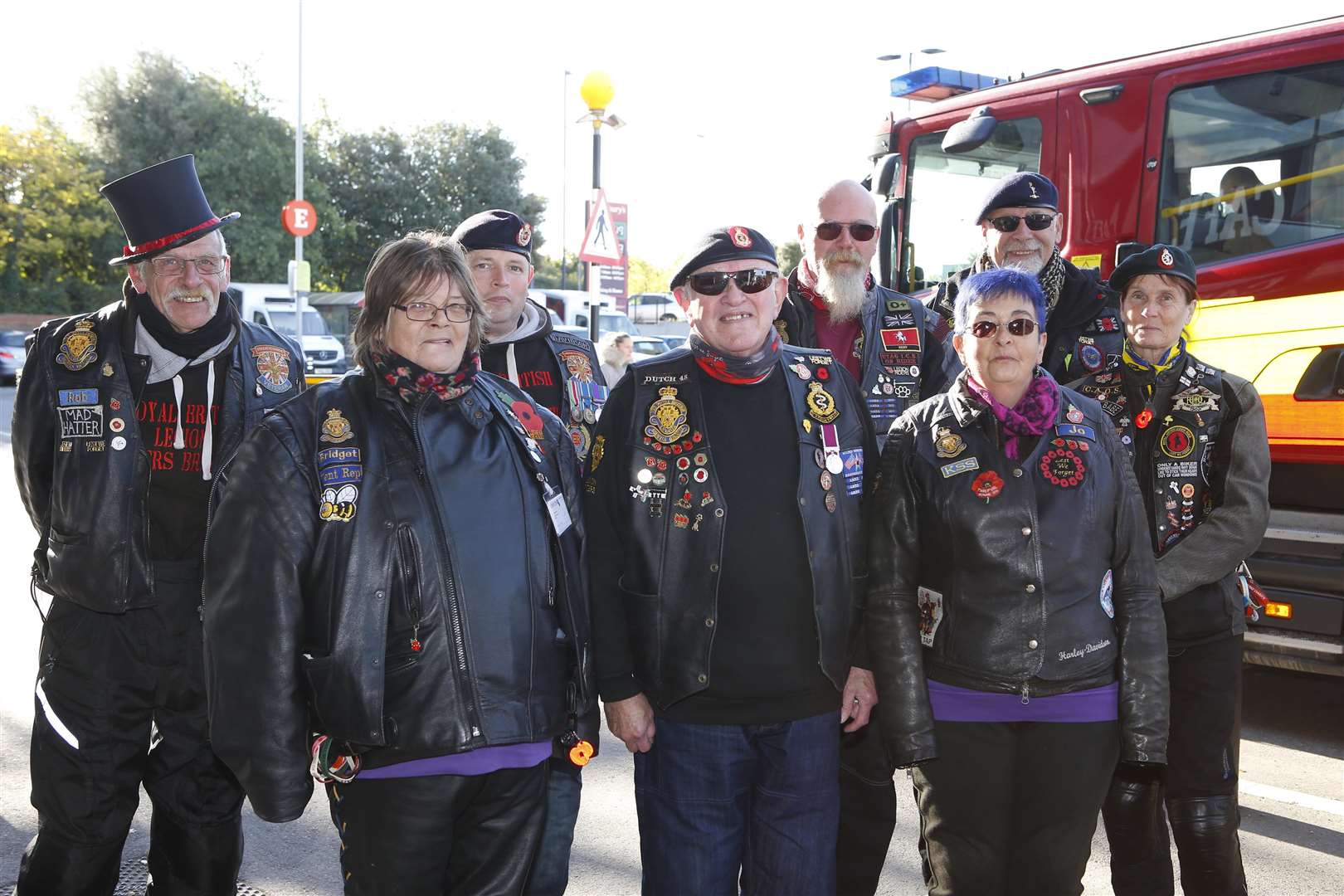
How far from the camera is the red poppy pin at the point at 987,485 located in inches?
108

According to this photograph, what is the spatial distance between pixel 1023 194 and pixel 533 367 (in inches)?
68.0

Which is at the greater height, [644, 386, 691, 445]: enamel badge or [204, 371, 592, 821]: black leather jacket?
[644, 386, 691, 445]: enamel badge

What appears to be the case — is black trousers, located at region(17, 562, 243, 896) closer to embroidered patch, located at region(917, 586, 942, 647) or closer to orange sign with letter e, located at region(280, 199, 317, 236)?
embroidered patch, located at region(917, 586, 942, 647)

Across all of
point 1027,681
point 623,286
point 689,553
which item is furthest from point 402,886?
point 623,286

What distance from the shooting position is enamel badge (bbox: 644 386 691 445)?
112 inches

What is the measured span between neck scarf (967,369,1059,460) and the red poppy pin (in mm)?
69

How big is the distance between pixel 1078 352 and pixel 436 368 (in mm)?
2211

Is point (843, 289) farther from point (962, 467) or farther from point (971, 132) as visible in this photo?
point (971, 132)

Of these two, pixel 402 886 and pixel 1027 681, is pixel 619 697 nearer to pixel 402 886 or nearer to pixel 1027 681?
pixel 402 886

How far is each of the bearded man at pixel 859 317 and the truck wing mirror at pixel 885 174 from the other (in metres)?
2.27

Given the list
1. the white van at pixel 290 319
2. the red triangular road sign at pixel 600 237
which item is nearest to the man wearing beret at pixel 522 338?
the red triangular road sign at pixel 600 237

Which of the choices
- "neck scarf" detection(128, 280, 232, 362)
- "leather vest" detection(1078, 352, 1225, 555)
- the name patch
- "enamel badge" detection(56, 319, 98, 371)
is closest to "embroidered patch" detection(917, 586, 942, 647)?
"leather vest" detection(1078, 352, 1225, 555)

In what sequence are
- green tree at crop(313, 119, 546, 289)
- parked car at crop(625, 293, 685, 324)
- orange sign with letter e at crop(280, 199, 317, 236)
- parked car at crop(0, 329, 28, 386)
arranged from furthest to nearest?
1. parked car at crop(625, 293, 685, 324)
2. green tree at crop(313, 119, 546, 289)
3. parked car at crop(0, 329, 28, 386)
4. orange sign with letter e at crop(280, 199, 317, 236)

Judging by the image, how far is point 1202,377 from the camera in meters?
3.29
